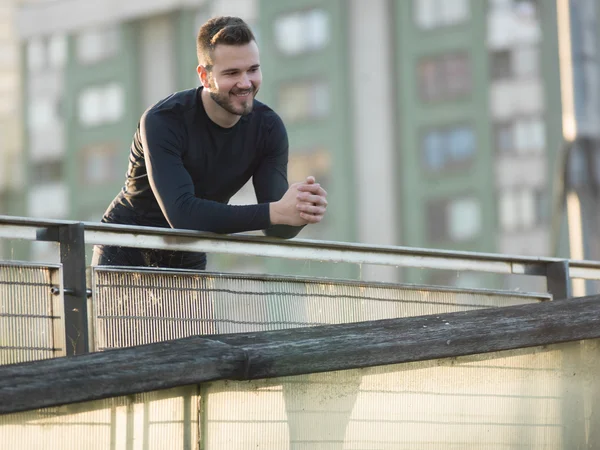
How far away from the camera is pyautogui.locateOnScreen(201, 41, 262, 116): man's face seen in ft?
18.2

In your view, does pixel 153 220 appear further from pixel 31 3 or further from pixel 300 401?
Result: pixel 31 3

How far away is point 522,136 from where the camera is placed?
47062mm

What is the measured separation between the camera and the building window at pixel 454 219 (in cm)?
4778

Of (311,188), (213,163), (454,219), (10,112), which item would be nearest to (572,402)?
(311,188)

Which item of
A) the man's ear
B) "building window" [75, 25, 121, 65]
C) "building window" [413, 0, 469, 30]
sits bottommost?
the man's ear

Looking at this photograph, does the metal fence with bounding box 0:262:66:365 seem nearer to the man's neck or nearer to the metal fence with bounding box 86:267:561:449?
the metal fence with bounding box 86:267:561:449

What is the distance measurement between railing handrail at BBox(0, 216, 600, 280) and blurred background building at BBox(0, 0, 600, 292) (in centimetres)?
3756

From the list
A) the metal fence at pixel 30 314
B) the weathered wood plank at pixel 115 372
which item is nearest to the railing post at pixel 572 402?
the weathered wood plank at pixel 115 372

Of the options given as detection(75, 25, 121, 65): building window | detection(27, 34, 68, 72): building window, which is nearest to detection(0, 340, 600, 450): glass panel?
detection(75, 25, 121, 65): building window

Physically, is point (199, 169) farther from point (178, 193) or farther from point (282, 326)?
point (282, 326)

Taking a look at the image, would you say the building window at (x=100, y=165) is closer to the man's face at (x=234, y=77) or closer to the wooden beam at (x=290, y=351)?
the man's face at (x=234, y=77)

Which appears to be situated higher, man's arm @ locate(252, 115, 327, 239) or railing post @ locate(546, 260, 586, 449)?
man's arm @ locate(252, 115, 327, 239)

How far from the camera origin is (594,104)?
486 inches

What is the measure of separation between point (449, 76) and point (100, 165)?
15.9 meters
